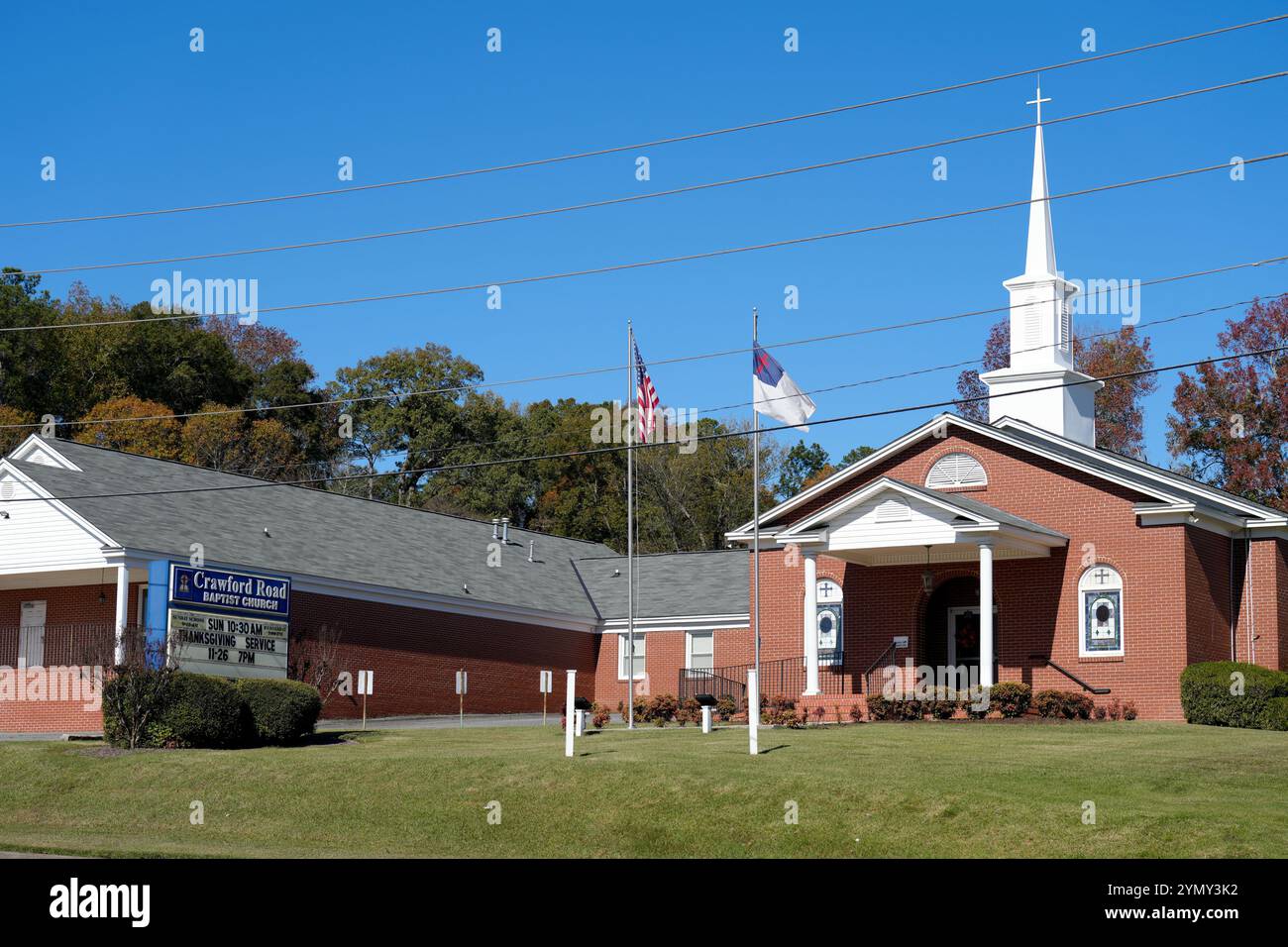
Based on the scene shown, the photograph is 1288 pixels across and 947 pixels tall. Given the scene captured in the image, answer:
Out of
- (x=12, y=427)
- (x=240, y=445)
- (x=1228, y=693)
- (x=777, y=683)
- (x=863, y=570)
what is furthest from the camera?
(x=240, y=445)

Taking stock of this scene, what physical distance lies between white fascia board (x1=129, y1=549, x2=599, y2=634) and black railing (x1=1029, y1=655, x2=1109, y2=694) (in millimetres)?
16807

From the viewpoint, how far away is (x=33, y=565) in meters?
34.6

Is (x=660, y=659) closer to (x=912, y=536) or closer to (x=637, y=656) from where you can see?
(x=637, y=656)

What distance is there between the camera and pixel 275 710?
29656mm

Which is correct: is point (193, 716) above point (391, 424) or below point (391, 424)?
below

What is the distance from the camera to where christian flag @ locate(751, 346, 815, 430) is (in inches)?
1207

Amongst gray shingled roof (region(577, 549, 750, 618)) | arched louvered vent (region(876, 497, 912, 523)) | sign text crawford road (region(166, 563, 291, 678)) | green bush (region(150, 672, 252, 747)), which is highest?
arched louvered vent (region(876, 497, 912, 523))

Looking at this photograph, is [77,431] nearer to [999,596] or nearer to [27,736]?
[27,736]

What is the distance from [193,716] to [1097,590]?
62.8ft

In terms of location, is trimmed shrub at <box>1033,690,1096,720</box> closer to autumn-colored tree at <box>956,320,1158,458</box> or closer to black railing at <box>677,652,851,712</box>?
black railing at <box>677,652,851,712</box>

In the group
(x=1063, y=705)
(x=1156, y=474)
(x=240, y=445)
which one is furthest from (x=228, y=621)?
(x=240, y=445)

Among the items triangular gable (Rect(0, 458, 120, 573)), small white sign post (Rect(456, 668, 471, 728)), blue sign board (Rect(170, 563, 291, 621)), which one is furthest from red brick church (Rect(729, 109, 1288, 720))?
triangular gable (Rect(0, 458, 120, 573))

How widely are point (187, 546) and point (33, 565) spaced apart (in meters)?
3.35

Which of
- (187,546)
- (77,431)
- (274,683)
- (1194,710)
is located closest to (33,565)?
(187,546)
